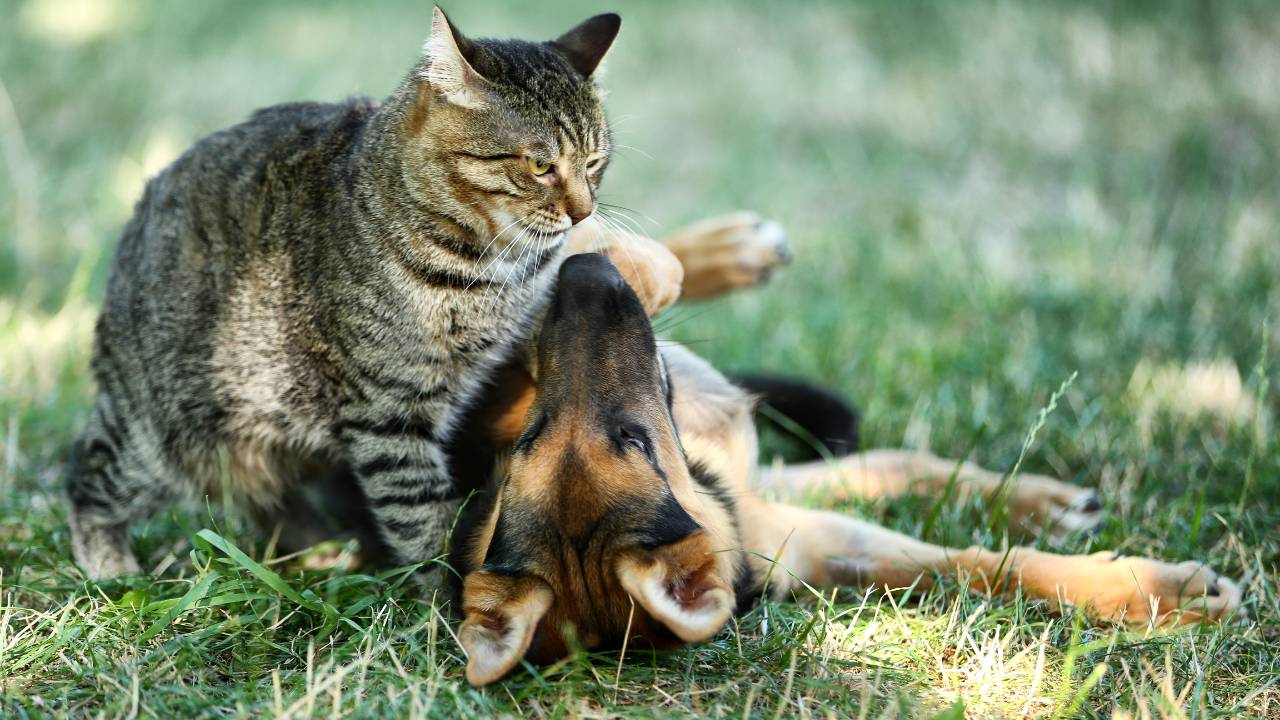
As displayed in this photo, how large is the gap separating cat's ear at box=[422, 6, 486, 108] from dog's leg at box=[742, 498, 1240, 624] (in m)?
1.57

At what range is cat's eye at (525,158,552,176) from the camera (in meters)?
3.20

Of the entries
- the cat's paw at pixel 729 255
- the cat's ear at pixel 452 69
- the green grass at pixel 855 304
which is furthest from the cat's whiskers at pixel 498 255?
the cat's paw at pixel 729 255

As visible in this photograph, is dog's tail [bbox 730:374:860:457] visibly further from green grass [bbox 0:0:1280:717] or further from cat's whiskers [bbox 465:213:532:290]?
cat's whiskers [bbox 465:213:532:290]

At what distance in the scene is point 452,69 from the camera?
3.17m

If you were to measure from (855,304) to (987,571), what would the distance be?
96.2 inches

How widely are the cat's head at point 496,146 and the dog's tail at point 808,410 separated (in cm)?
130

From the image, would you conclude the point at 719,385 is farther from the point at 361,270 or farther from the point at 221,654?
the point at 221,654

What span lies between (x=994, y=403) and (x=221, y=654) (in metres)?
3.17

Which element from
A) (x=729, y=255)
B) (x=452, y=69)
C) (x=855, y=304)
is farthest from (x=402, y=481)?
(x=855, y=304)

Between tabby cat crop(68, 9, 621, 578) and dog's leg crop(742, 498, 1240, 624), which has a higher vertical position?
tabby cat crop(68, 9, 621, 578)

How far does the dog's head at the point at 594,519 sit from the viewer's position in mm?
2592

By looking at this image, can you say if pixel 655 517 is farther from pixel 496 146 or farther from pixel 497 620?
pixel 496 146

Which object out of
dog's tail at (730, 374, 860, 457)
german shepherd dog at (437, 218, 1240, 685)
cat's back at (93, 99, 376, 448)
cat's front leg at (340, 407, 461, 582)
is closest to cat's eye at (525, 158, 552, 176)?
A: german shepherd dog at (437, 218, 1240, 685)

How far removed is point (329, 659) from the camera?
2789 mm
